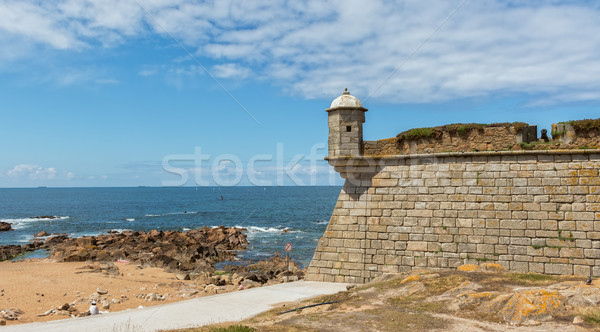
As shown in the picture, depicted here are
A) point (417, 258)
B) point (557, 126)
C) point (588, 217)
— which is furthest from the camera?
point (417, 258)

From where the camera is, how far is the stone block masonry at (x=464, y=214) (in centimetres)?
1130

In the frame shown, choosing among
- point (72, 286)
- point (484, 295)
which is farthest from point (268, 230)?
point (484, 295)

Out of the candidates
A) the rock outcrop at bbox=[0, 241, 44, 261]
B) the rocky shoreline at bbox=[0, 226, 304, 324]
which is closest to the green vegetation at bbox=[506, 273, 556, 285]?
the rocky shoreline at bbox=[0, 226, 304, 324]

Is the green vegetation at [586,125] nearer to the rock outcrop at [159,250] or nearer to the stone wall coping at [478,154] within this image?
the stone wall coping at [478,154]

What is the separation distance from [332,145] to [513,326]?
8.33m

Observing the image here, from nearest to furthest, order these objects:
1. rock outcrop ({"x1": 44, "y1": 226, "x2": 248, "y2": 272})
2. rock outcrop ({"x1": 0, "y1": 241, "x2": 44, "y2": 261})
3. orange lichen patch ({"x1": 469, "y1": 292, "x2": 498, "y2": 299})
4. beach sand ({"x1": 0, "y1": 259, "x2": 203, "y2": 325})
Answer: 1. orange lichen patch ({"x1": 469, "y1": 292, "x2": 498, "y2": 299})
2. beach sand ({"x1": 0, "y1": 259, "x2": 203, "y2": 325})
3. rock outcrop ({"x1": 44, "y1": 226, "x2": 248, "y2": 272})
4. rock outcrop ({"x1": 0, "y1": 241, "x2": 44, "y2": 261})

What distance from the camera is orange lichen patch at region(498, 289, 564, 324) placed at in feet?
23.3

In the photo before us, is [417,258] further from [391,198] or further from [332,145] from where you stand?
[332,145]

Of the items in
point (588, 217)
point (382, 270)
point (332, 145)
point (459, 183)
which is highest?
point (332, 145)

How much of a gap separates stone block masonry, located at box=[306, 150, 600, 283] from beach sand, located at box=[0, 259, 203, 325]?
8254 millimetres

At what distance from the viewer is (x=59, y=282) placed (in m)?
20.0

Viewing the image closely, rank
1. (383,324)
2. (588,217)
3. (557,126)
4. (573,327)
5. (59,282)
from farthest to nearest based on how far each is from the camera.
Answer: (59,282) < (557,126) < (588,217) < (383,324) < (573,327)

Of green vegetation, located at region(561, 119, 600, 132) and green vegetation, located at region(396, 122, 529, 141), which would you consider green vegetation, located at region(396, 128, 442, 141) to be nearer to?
green vegetation, located at region(396, 122, 529, 141)

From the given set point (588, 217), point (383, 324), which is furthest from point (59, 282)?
point (588, 217)
